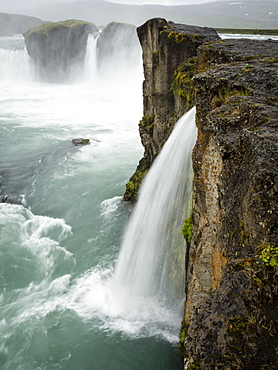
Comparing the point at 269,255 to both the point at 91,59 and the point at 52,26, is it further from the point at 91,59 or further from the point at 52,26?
the point at 52,26

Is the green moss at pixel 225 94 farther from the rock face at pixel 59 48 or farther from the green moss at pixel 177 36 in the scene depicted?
the rock face at pixel 59 48

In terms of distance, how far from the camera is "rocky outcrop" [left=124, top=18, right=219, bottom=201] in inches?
443

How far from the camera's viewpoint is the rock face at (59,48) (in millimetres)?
49188

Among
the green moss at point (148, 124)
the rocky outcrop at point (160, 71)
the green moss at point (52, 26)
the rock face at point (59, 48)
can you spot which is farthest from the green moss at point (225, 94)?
the green moss at point (52, 26)

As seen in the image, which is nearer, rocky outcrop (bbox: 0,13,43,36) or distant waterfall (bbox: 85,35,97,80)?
distant waterfall (bbox: 85,35,97,80)

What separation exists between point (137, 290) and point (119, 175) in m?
9.65

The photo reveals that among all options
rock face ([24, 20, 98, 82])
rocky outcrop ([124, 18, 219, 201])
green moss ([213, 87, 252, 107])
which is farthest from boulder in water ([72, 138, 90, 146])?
rock face ([24, 20, 98, 82])

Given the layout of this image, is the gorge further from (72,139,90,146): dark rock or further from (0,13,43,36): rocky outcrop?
(0,13,43,36): rocky outcrop

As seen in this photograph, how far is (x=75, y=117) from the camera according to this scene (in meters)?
29.8

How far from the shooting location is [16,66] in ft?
169

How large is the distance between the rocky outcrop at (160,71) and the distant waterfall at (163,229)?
2126 millimetres

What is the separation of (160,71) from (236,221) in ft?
30.8

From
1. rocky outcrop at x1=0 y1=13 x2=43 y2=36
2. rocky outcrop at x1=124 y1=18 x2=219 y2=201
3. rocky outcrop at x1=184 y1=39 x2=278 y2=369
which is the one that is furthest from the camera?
rocky outcrop at x1=0 y1=13 x2=43 y2=36

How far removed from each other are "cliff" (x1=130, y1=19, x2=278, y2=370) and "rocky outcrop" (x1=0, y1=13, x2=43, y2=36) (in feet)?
302
